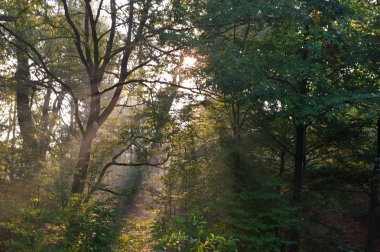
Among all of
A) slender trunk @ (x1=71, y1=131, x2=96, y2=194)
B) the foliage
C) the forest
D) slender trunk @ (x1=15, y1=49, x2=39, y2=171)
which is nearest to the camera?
the foliage

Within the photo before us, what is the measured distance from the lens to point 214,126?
1143cm

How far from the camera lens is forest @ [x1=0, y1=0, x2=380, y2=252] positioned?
8719mm

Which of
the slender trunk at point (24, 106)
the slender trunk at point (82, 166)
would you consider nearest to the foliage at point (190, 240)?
the slender trunk at point (82, 166)

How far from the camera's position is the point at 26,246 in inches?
295

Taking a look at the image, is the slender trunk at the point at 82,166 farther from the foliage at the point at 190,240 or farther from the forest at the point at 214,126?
the foliage at the point at 190,240

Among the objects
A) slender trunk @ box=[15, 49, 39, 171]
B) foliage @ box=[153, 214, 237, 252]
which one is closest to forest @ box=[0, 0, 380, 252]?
slender trunk @ box=[15, 49, 39, 171]

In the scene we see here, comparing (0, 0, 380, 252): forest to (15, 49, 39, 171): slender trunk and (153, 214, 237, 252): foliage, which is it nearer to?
(15, 49, 39, 171): slender trunk

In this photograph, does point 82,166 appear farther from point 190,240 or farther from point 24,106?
point 190,240

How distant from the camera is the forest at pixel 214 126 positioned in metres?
8.72

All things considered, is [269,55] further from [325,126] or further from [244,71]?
[325,126]

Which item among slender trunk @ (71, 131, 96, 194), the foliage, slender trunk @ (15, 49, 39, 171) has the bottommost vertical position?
the foliage

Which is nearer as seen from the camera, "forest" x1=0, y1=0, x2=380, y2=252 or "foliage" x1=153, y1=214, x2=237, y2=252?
"foliage" x1=153, y1=214, x2=237, y2=252

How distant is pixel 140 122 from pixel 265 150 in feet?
13.4

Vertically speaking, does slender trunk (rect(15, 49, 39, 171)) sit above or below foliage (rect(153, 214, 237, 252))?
above
